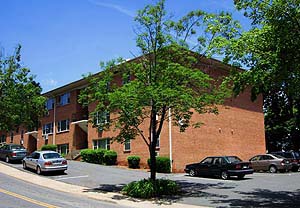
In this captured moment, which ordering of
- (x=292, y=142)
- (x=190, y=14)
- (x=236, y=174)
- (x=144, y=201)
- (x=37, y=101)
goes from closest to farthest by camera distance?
(x=144, y=201) < (x=190, y=14) < (x=236, y=174) < (x=37, y=101) < (x=292, y=142)

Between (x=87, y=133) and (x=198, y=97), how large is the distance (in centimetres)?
2548

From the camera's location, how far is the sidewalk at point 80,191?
1554 centimetres

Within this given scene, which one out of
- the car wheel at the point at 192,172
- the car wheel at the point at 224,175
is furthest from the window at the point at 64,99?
the car wheel at the point at 224,175

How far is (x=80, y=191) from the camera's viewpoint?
1906 cm

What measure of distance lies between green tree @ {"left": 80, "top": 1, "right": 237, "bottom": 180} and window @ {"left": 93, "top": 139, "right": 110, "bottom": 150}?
54.2 feet

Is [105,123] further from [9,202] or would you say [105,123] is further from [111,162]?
[111,162]

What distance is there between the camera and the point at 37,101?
1564 inches

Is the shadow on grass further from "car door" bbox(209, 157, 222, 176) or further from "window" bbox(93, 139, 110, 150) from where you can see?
"window" bbox(93, 139, 110, 150)

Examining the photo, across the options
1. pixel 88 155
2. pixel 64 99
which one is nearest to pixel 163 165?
pixel 88 155

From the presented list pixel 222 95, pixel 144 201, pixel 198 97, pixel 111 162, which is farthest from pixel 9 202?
pixel 111 162

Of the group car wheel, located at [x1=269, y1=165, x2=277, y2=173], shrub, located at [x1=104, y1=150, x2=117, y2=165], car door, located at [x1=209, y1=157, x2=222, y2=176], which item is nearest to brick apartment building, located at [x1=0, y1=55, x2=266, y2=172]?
shrub, located at [x1=104, y1=150, x2=117, y2=165]

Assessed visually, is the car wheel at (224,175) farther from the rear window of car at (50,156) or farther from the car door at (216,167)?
the rear window of car at (50,156)

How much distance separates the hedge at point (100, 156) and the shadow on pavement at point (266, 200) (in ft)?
58.2

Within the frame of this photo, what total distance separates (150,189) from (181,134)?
1312cm
